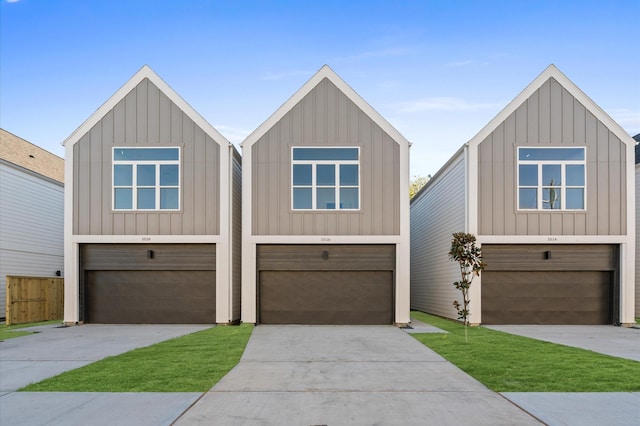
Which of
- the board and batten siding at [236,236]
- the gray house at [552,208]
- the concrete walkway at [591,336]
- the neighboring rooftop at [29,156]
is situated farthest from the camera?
the neighboring rooftop at [29,156]

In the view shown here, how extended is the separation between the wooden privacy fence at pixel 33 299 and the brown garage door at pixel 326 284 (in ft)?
26.4

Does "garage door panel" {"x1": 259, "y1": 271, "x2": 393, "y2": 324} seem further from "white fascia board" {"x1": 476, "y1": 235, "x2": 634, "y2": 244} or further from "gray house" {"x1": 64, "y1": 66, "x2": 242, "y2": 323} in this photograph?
"white fascia board" {"x1": 476, "y1": 235, "x2": 634, "y2": 244}

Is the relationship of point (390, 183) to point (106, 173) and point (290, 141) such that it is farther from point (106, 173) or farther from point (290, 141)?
point (106, 173)

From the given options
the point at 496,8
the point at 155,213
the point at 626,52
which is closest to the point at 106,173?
the point at 155,213

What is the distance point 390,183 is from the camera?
49.5ft

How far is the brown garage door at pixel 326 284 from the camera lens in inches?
597

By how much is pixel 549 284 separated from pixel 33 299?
17.4m

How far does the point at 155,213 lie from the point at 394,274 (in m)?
7.91

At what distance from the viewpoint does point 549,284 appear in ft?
50.1

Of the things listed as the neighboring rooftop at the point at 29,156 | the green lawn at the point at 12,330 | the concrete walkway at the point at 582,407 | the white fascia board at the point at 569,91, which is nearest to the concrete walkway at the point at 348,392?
the concrete walkway at the point at 582,407

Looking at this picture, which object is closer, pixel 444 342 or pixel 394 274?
pixel 444 342

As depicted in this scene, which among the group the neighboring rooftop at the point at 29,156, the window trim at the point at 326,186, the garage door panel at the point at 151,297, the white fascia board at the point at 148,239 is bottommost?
the garage door panel at the point at 151,297

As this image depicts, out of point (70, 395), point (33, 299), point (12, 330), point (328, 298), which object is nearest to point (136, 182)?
point (12, 330)

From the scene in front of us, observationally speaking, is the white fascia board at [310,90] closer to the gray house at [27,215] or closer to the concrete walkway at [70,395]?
the concrete walkway at [70,395]
